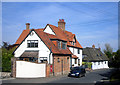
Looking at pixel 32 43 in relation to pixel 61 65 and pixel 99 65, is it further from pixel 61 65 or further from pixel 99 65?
pixel 99 65

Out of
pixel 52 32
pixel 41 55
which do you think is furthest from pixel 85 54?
pixel 41 55

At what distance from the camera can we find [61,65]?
33.2 m

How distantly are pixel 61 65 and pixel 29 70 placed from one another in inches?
304

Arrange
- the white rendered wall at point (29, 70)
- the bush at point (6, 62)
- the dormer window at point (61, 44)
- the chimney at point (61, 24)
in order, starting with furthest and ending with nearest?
the chimney at point (61, 24), the dormer window at point (61, 44), the bush at point (6, 62), the white rendered wall at point (29, 70)

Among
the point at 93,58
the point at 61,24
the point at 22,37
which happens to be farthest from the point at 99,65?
the point at 22,37

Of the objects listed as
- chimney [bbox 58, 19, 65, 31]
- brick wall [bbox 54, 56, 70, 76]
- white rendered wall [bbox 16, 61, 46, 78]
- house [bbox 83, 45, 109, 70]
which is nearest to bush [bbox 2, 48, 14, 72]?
white rendered wall [bbox 16, 61, 46, 78]

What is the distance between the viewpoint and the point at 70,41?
42.5 meters

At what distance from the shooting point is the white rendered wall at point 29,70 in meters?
27.2

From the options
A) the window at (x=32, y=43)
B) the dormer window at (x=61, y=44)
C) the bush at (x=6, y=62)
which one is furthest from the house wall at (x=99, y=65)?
the bush at (x=6, y=62)

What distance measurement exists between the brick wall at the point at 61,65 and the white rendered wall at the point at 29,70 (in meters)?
4.11

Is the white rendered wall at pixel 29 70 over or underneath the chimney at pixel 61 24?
underneath

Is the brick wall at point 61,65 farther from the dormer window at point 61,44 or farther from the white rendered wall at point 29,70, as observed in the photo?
the white rendered wall at point 29,70

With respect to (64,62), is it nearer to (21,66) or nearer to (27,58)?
(27,58)

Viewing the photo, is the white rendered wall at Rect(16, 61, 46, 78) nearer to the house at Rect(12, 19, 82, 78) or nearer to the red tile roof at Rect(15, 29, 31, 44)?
the house at Rect(12, 19, 82, 78)
